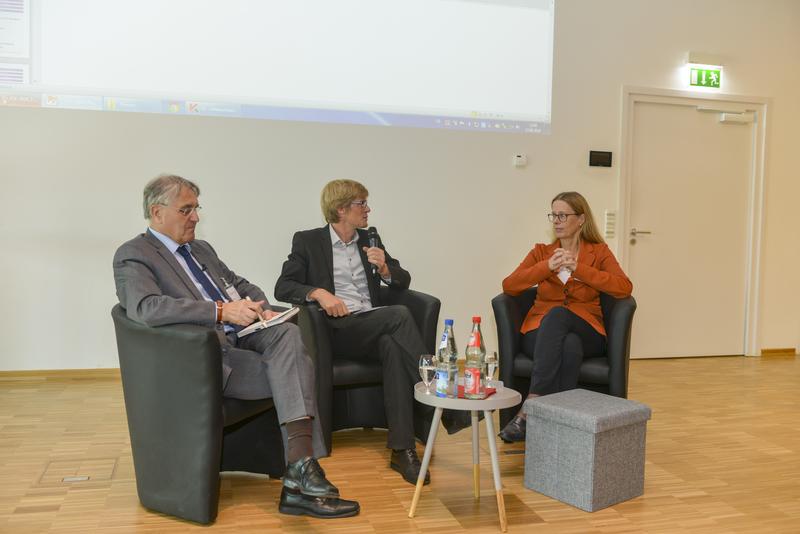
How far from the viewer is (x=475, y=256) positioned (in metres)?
5.13

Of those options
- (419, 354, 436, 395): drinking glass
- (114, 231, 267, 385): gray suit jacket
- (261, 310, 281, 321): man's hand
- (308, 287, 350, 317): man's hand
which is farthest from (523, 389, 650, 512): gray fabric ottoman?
(114, 231, 267, 385): gray suit jacket

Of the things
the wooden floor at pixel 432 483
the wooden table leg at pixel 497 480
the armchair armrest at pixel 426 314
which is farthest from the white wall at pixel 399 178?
the wooden table leg at pixel 497 480

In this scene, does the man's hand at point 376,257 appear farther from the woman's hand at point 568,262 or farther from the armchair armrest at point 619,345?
the armchair armrest at point 619,345

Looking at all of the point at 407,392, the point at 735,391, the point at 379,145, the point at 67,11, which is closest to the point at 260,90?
the point at 379,145

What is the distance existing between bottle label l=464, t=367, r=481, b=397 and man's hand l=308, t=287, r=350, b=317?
868mm

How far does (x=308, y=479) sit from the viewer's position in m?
2.44

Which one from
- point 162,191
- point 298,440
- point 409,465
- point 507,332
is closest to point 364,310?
point 507,332

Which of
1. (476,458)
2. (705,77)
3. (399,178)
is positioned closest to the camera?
(476,458)

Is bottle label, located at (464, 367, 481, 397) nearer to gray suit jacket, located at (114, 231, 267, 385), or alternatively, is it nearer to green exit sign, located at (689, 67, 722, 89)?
gray suit jacket, located at (114, 231, 267, 385)

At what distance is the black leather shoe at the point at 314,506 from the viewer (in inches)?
96.3

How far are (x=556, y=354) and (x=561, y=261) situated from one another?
44cm

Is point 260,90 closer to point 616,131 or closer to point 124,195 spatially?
point 124,195

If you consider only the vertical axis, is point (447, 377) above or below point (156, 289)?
below

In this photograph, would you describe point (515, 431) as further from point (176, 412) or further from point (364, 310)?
point (176, 412)
